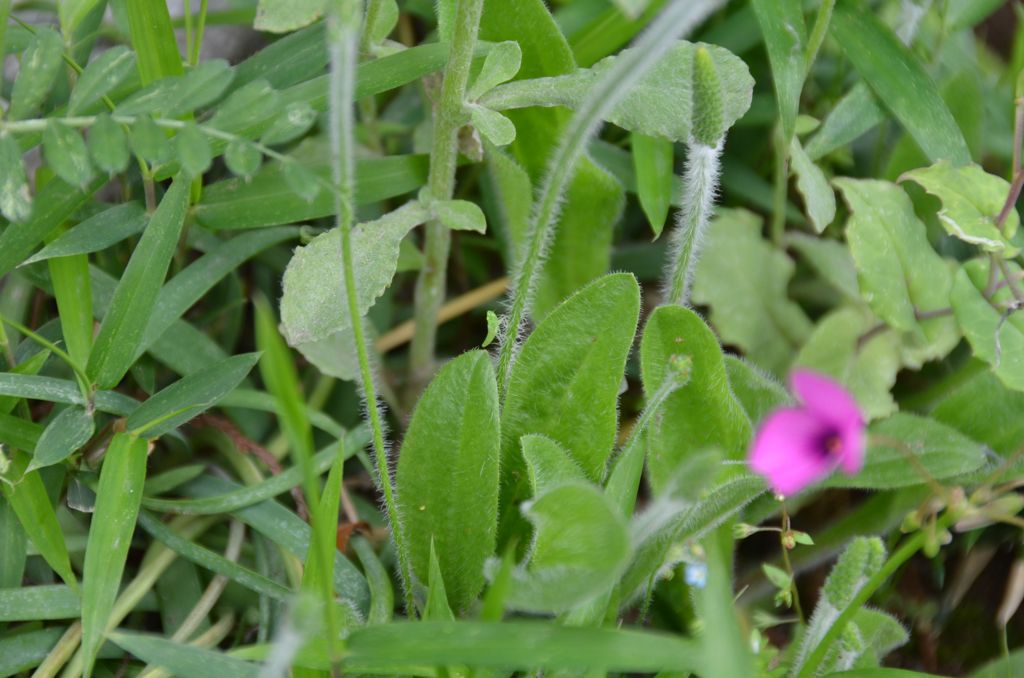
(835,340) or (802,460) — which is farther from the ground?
(802,460)

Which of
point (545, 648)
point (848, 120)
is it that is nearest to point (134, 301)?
point (545, 648)

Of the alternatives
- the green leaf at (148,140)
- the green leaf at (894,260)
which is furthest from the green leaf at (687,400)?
the green leaf at (148,140)

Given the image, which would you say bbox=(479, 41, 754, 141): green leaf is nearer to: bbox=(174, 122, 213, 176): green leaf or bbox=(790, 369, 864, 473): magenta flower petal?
bbox=(174, 122, 213, 176): green leaf

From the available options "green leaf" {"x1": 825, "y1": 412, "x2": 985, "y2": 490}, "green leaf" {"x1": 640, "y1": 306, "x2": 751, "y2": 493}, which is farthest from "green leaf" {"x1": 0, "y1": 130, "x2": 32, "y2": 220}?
"green leaf" {"x1": 825, "y1": 412, "x2": 985, "y2": 490}

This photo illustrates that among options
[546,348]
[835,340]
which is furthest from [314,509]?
[835,340]

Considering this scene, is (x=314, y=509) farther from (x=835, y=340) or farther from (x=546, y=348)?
(x=835, y=340)
